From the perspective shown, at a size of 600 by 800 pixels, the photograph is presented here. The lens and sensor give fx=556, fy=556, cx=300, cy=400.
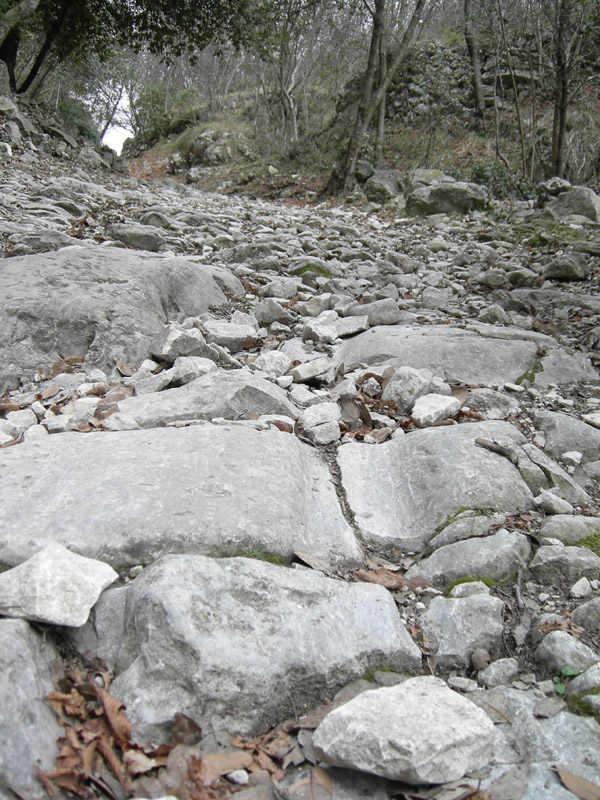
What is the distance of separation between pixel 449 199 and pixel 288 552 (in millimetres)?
9105

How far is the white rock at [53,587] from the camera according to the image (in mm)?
1295

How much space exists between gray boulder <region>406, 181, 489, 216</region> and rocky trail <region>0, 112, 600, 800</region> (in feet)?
20.3

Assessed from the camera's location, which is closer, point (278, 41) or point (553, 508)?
point (553, 508)

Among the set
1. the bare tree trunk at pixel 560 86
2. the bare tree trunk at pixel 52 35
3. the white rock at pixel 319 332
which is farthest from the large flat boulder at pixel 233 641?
the bare tree trunk at pixel 52 35

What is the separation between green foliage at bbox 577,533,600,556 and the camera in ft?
6.11

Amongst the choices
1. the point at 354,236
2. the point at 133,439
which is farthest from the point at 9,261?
the point at 354,236

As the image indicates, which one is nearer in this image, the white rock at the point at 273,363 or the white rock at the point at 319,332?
the white rock at the point at 273,363

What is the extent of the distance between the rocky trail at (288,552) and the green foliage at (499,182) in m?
7.49

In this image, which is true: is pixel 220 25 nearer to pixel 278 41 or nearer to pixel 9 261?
pixel 278 41

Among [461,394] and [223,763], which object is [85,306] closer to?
[461,394]

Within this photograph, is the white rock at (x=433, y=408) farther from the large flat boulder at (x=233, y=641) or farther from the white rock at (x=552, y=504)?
the large flat boulder at (x=233, y=641)

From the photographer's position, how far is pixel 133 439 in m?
2.15

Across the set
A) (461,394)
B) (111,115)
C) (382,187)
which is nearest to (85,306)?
(461,394)

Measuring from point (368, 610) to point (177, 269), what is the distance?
3373mm
